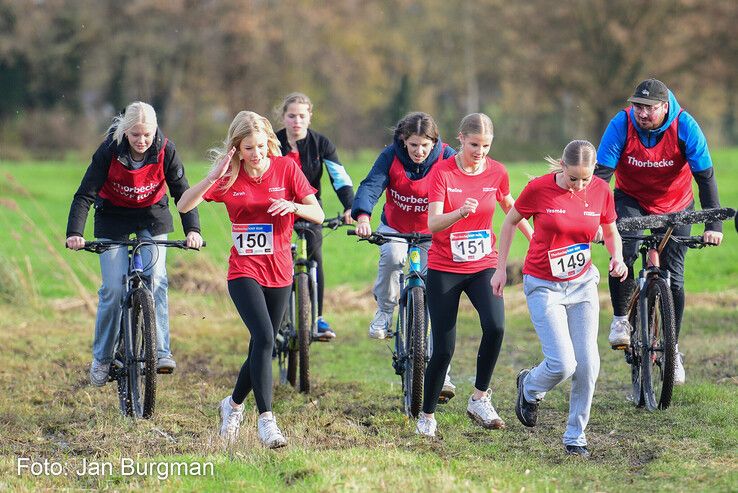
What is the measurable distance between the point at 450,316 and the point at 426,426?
0.72 meters

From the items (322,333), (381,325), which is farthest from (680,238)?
(322,333)

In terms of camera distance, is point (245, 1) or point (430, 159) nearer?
point (430, 159)

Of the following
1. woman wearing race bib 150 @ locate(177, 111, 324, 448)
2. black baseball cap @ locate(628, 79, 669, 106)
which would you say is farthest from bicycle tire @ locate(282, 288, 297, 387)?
black baseball cap @ locate(628, 79, 669, 106)

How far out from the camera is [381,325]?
9.05 meters

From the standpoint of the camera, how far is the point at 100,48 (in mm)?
Result: 51625

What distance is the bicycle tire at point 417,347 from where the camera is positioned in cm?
798

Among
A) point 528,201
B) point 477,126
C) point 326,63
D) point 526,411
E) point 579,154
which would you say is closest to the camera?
point 579,154

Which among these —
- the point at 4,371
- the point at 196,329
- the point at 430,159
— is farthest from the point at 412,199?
the point at 196,329

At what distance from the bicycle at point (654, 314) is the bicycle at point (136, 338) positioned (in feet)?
10.5

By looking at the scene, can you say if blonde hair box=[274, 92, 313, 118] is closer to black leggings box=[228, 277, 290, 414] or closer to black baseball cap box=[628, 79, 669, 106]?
black baseball cap box=[628, 79, 669, 106]

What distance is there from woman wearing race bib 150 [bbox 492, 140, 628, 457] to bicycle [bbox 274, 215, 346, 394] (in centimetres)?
275

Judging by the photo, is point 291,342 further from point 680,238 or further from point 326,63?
point 326,63

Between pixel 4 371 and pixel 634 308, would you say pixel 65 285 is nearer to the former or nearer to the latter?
pixel 4 371

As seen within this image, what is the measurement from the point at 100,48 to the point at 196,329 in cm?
4074
